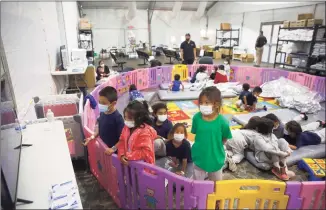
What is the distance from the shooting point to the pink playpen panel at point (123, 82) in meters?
6.07

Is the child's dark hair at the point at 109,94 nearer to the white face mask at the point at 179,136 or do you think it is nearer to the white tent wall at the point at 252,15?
the white face mask at the point at 179,136

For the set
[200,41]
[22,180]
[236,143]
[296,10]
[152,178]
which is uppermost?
[296,10]

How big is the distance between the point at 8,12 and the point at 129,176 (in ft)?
7.64

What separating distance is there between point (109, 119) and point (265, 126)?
1932 millimetres

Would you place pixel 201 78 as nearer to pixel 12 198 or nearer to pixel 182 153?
pixel 182 153

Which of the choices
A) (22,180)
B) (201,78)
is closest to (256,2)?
(201,78)

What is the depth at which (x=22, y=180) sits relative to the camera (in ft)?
4.57

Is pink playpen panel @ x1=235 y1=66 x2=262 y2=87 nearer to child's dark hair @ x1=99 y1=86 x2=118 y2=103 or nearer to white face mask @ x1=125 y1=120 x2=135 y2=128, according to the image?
child's dark hair @ x1=99 y1=86 x2=118 y2=103

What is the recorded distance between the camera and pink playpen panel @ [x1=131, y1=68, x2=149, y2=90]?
6.68 m

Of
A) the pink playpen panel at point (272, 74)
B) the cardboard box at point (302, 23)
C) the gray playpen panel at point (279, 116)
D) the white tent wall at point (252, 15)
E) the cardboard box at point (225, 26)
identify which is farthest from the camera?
the cardboard box at point (225, 26)

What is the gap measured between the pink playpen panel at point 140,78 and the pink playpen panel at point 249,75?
9.97 ft

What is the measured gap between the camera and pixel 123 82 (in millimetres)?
6254

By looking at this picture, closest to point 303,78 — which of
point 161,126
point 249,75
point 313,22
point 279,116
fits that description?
point 249,75

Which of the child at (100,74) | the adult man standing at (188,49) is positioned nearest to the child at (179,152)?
the child at (100,74)
